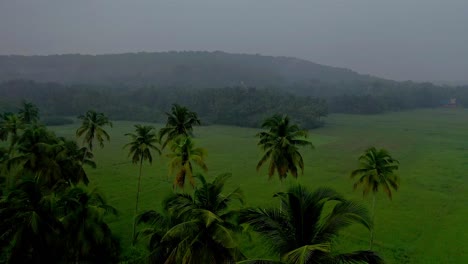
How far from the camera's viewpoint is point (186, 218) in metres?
13.6

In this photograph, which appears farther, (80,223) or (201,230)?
(80,223)

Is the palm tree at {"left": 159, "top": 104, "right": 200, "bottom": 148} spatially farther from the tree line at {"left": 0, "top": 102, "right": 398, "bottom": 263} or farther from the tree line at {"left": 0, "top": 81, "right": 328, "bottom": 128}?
the tree line at {"left": 0, "top": 81, "right": 328, "bottom": 128}

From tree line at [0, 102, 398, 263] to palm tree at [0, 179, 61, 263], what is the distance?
0.04 m

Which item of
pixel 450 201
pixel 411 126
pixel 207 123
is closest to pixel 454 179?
pixel 450 201

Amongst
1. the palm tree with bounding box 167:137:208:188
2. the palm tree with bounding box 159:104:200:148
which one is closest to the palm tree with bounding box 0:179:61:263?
the palm tree with bounding box 167:137:208:188

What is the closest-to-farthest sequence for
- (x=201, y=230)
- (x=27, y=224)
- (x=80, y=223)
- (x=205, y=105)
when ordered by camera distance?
1. (x=201, y=230)
2. (x=27, y=224)
3. (x=80, y=223)
4. (x=205, y=105)

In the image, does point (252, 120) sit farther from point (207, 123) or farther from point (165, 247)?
point (165, 247)

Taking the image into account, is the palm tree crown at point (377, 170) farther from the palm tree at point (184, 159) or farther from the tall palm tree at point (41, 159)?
the tall palm tree at point (41, 159)

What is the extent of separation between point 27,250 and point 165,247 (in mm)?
5921

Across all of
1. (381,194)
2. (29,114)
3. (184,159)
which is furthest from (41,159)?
(381,194)

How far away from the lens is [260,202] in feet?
134

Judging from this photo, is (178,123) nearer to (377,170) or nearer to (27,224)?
(377,170)

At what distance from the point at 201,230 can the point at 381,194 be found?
116 feet

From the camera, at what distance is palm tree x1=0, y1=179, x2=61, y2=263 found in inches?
598
